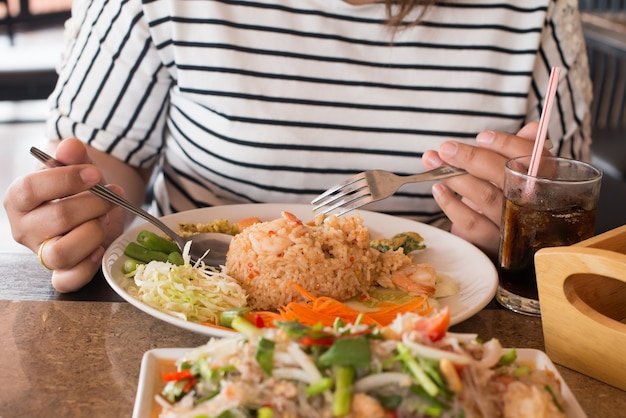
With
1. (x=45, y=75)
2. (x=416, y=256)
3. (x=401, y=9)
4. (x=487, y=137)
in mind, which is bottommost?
(x=45, y=75)

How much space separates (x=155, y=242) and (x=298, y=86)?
1.94ft

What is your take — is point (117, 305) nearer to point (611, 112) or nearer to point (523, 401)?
point (523, 401)

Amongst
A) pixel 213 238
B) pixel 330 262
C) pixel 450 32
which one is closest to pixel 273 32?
pixel 450 32

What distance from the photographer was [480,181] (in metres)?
1.46

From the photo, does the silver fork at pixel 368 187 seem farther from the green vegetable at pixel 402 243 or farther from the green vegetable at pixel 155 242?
the green vegetable at pixel 155 242

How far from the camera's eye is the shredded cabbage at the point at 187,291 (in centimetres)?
116

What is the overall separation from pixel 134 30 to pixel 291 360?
1.14 m

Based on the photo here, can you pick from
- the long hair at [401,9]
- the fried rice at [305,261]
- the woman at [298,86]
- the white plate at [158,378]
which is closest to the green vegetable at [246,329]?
the white plate at [158,378]

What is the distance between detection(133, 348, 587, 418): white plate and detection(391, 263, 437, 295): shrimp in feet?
1.07

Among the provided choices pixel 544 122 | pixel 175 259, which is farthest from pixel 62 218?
pixel 544 122

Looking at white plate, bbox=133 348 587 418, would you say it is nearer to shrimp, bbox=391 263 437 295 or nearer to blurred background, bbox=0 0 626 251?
shrimp, bbox=391 263 437 295

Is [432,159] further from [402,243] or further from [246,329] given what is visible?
[246,329]

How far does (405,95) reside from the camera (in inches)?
70.9

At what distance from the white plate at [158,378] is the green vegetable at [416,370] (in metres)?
0.23
